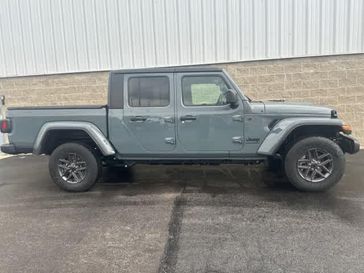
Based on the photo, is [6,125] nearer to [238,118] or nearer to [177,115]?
[177,115]

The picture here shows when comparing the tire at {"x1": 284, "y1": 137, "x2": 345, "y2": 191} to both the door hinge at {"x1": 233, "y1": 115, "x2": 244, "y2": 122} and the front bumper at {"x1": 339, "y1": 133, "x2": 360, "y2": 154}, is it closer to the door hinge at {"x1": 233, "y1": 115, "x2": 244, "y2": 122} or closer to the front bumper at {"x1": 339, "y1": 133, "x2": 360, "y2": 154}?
the front bumper at {"x1": 339, "y1": 133, "x2": 360, "y2": 154}

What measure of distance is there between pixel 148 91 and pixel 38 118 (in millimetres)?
1770

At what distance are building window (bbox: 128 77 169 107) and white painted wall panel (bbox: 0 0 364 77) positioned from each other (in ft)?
11.7

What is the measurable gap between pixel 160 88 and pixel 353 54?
17.8 ft

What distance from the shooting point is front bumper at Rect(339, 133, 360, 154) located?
5246mm

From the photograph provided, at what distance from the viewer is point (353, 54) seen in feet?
27.3

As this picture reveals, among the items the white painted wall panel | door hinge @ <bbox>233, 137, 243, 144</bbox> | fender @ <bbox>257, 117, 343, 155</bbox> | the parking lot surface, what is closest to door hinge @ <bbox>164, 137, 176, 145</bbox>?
the parking lot surface

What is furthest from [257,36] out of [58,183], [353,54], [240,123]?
[58,183]

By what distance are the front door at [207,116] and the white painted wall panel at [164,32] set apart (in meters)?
3.56

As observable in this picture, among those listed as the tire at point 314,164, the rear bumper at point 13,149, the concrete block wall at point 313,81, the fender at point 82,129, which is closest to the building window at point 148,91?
the fender at point 82,129

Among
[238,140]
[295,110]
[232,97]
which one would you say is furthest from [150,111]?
[295,110]

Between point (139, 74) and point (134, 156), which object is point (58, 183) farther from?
point (139, 74)

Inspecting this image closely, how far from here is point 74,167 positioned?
5.55m

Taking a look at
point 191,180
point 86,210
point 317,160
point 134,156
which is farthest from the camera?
point 191,180
